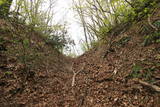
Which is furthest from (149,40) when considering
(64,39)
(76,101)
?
(64,39)

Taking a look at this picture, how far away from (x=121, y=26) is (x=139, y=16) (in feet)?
6.15

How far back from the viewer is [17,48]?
5355 millimetres

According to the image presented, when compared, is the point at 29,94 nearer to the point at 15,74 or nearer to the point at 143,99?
the point at 15,74

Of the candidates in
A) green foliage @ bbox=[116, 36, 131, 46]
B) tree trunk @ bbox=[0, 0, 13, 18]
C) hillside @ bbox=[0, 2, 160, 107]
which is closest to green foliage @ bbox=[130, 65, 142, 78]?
hillside @ bbox=[0, 2, 160, 107]

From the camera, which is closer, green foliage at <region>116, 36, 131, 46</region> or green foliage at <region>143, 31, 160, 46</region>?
green foliage at <region>143, 31, 160, 46</region>

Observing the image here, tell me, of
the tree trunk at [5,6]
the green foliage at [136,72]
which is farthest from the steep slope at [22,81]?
the green foliage at [136,72]

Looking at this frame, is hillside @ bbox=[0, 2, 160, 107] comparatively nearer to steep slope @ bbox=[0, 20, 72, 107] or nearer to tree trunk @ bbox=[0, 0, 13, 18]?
steep slope @ bbox=[0, 20, 72, 107]

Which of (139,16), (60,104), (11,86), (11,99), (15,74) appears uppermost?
(139,16)

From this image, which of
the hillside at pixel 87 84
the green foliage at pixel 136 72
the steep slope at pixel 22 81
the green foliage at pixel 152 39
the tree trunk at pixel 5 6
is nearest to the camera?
the hillside at pixel 87 84

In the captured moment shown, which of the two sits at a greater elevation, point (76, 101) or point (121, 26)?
point (121, 26)

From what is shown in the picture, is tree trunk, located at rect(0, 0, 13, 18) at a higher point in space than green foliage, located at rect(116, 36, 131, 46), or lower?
higher

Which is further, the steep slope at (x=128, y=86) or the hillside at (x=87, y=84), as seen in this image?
the hillside at (x=87, y=84)

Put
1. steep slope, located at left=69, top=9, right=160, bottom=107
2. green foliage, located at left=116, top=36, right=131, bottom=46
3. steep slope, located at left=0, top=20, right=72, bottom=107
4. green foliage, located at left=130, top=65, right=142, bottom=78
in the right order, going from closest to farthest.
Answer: steep slope, located at left=69, top=9, right=160, bottom=107, green foliage, located at left=130, top=65, right=142, bottom=78, steep slope, located at left=0, top=20, right=72, bottom=107, green foliage, located at left=116, top=36, right=131, bottom=46

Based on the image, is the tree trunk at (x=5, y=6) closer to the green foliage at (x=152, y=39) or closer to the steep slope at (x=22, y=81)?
the steep slope at (x=22, y=81)
